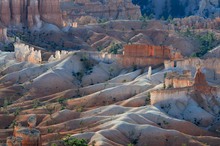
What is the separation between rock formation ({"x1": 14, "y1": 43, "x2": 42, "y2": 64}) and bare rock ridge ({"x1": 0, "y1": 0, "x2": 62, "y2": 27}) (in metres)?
24.2

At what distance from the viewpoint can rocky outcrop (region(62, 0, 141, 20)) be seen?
569 feet

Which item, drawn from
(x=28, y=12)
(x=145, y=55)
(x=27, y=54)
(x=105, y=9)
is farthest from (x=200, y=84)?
(x=105, y=9)

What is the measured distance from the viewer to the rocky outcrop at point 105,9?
173375mm

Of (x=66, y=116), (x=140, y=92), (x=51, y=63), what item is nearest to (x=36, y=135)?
(x=66, y=116)

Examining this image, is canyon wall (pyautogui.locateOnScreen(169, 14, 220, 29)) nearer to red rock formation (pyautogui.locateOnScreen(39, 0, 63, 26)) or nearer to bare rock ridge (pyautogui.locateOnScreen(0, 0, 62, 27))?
red rock formation (pyautogui.locateOnScreen(39, 0, 63, 26))

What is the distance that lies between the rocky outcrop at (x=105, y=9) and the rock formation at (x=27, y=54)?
2242 inches

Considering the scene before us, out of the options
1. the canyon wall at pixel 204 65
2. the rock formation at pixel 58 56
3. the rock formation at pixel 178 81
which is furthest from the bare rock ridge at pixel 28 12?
the rock formation at pixel 178 81

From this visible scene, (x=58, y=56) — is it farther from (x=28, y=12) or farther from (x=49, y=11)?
(x=49, y=11)

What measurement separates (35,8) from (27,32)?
402cm

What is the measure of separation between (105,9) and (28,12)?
3809cm

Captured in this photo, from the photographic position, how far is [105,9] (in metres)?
176

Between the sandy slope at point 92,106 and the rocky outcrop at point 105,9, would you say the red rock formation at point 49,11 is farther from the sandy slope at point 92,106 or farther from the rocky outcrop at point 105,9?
the rocky outcrop at point 105,9

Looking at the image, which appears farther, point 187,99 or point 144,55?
point 144,55

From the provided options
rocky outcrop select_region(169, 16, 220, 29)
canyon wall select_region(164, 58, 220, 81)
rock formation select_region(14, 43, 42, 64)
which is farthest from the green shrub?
rocky outcrop select_region(169, 16, 220, 29)
